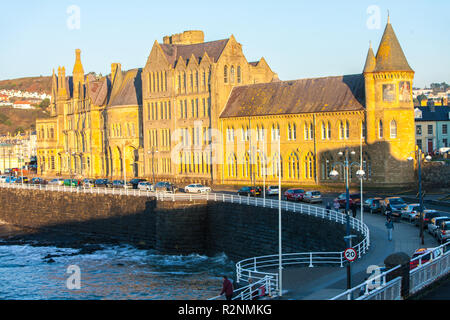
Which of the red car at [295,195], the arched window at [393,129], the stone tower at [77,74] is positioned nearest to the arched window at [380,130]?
the arched window at [393,129]

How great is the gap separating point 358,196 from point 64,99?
256 ft

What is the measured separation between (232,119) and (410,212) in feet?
132

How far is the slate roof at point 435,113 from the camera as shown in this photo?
10681cm

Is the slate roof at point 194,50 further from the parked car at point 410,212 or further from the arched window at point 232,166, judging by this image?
the parked car at point 410,212

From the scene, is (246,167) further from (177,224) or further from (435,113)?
(435,113)

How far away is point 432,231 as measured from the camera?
147ft

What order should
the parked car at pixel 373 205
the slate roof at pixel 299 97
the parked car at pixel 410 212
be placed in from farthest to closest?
the slate roof at pixel 299 97, the parked car at pixel 373 205, the parked car at pixel 410 212

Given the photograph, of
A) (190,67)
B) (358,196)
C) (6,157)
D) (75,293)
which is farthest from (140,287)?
(6,157)

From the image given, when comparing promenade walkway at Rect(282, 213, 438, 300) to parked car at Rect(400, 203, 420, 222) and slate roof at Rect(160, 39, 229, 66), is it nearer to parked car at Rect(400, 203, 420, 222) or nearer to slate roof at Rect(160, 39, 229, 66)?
parked car at Rect(400, 203, 420, 222)

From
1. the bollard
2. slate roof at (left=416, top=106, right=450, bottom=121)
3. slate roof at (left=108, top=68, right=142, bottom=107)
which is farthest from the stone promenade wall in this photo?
slate roof at (left=416, top=106, right=450, bottom=121)

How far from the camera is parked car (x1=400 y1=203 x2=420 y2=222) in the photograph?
51466 millimetres

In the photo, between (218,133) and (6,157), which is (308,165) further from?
(6,157)

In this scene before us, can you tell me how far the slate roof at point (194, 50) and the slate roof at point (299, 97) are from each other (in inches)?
215

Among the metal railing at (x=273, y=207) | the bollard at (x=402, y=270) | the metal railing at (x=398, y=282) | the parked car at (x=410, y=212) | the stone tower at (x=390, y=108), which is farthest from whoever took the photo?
the stone tower at (x=390, y=108)
